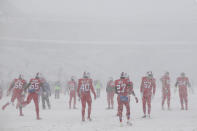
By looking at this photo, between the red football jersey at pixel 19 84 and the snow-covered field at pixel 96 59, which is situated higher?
the snow-covered field at pixel 96 59

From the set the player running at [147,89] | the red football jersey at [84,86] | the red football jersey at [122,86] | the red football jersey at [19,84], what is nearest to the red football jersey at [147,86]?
the player running at [147,89]

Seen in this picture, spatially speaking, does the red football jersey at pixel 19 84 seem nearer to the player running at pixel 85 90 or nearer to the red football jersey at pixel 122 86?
the player running at pixel 85 90

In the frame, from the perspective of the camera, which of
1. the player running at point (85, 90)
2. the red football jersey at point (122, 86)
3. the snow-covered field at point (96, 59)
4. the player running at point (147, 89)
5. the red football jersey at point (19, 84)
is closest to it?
the red football jersey at point (122, 86)

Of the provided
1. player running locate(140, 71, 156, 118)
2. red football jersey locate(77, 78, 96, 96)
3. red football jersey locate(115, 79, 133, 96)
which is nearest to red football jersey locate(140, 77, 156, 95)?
player running locate(140, 71, 156, 118)

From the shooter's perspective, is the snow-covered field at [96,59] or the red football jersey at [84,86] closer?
the red football jersey at [84,86]

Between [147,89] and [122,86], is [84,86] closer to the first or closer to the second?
[122,86]

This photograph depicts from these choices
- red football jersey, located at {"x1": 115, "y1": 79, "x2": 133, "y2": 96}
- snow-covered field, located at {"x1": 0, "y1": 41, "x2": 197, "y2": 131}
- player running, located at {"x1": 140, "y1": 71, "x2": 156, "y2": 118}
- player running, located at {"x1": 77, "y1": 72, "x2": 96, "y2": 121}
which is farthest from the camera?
snow-covered field, located at {"x1": 0, "y1": 41, "x2": 197, "y2": 131}

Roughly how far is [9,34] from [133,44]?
7027 centimetres

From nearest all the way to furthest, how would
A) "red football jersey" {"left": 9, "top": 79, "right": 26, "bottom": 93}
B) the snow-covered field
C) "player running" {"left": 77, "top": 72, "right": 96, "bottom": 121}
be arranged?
"player running" {"left": 77, "top": 72, "right": 96, "bottom": 121} → "red football jersey" {"left": 9, "top": 79, "right": 26, "bottom": 93} → the snow-covered field

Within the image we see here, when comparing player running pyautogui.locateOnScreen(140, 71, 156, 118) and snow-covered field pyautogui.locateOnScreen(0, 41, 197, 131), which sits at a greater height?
snow-covered field pyautogui.locateOnScreen(0, 41, 197, 131)

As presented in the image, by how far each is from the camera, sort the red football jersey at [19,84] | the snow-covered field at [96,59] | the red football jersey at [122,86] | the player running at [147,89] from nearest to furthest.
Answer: the red football jersey at [122,86]
the player running at [147,89]
the red football jersey at [19,84]
the snow-covered field at [96,59]

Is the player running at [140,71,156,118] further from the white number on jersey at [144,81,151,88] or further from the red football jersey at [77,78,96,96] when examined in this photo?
the red football jersey at [77,78,96,96]

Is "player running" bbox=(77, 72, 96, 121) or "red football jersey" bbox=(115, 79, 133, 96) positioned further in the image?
"player running" bbox=(77, 72, 96, 121)

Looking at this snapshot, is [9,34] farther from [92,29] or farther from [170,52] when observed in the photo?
[170,52]
